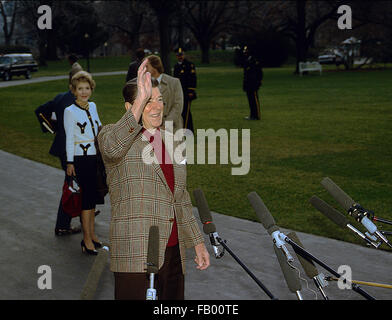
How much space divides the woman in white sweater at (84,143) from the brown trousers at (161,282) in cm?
311

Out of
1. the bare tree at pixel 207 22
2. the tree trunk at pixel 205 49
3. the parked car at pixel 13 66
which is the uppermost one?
the bare tree at pixel 207 22

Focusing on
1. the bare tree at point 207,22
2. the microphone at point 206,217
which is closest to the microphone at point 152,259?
the microphone at point 206,217

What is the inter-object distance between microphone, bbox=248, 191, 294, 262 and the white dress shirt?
377 centimetres

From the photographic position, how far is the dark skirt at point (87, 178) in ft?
21.7

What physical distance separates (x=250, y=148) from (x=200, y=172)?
2.77 meters

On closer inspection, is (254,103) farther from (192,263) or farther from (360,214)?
(360,214)

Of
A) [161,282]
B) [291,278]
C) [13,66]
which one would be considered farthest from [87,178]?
[13,66]

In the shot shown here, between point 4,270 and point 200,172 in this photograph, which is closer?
point 4,270

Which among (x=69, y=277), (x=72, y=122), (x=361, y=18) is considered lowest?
(x=69, y=277)

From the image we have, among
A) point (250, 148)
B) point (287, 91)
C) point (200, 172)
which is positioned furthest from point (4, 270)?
point (287, 91)

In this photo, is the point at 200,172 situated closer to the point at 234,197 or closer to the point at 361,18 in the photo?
the point at 234,197

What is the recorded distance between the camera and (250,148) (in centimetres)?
1382

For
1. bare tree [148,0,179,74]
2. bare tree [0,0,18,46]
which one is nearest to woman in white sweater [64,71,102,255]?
bare tree [148,0,179,74]

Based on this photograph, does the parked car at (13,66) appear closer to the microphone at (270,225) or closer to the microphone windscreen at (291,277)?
the microphone at (270,225)
